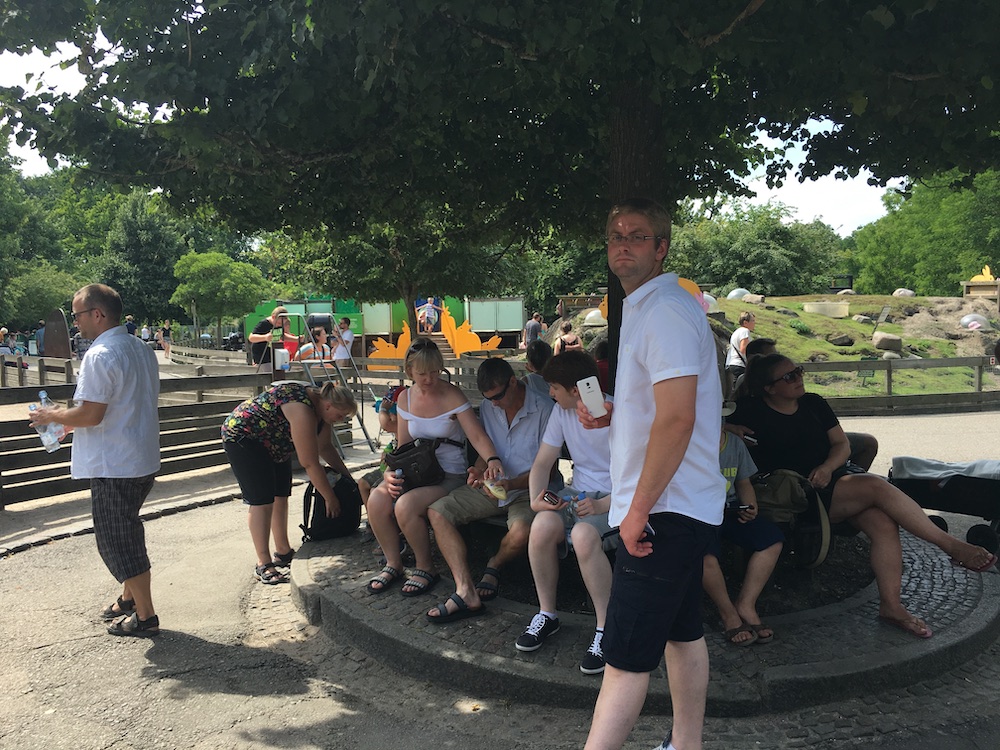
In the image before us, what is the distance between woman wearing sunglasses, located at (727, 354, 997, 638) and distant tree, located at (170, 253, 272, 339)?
41066 mm

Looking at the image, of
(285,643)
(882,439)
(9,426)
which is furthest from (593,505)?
(882,439)

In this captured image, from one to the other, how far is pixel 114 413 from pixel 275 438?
1.09 meters

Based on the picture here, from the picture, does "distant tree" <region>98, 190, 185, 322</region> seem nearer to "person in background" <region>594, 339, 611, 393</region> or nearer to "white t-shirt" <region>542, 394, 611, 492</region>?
"person in background" <region>594, 339, 611, 393</region>

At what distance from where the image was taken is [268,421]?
5145mm

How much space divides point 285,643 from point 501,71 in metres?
3.42

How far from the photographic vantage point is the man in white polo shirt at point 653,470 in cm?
235

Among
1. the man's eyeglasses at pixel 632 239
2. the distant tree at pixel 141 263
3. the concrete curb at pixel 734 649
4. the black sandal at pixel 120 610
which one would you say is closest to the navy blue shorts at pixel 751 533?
the concrete curb at pixel 734 649

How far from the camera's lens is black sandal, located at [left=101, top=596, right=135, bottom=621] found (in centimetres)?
472

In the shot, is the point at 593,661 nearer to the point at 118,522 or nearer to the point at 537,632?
the point at 537,632

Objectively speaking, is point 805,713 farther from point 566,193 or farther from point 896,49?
point 566,193

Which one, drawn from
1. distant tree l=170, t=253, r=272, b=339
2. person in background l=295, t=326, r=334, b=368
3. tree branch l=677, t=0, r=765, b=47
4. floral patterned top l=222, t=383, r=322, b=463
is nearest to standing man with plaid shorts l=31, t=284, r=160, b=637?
floral patterned top l=222, t=383, r=322, b=463

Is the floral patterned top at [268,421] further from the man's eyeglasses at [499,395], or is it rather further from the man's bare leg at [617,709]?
the man's bare leg at [617,709]

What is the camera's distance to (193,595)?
17.1 feet

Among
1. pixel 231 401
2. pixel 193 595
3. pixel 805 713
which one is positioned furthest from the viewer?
pixel 231 401
